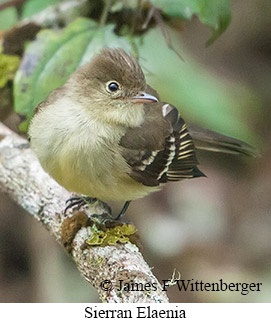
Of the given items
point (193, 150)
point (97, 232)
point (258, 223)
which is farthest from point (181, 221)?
point (97, 232)

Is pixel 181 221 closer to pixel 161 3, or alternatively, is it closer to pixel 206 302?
pixel 206 302

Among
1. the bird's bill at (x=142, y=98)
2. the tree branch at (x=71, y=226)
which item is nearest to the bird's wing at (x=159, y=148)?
the bird's bill at (x=142, y=98)

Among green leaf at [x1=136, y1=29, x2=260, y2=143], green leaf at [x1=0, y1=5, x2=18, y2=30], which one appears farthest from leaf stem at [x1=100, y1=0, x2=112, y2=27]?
green leaf at [x1=0, y1=5, x2=18, y2=30]

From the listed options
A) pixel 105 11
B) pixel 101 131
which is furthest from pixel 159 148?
pixel 105 11

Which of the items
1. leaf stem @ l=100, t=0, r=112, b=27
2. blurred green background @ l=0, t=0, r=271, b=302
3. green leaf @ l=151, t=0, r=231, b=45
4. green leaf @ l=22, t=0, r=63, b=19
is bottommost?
blurred green background @ l=0, t=0, r=271, b=302

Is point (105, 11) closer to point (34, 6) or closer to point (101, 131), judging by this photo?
point (34, 6)

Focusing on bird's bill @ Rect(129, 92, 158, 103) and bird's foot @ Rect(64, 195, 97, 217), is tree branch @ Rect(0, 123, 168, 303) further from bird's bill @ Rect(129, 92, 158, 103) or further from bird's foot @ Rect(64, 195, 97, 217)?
bird's bill @ Rect(129, 92, 158, 103)
